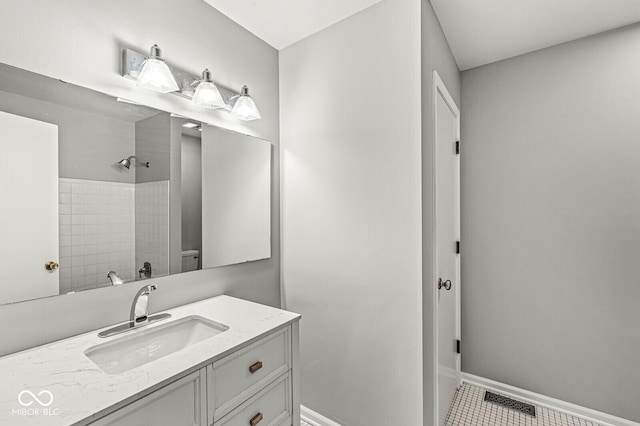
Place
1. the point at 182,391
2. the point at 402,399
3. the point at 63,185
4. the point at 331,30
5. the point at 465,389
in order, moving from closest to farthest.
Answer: the point at 182,391 → the point at 63,185 → the point at 402,399 → the point at 331,30 → the point at 465,389

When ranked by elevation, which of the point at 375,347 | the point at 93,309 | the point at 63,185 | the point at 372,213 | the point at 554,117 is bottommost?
the point at 375,347

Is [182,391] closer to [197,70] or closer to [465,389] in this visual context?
[197,70]

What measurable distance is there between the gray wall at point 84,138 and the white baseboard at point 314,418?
171cm

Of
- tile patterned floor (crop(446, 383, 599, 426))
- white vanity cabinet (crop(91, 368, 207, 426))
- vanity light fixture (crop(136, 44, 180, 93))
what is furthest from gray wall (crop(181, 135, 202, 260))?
tile patterned floor (crop(446, 383, 599, 426))

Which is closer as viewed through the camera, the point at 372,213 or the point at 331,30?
the point at 372,213

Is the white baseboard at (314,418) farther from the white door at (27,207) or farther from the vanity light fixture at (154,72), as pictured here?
the vanity light fixture at (154,72)

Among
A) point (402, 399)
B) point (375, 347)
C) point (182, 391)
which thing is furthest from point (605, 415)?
point (182, 391)

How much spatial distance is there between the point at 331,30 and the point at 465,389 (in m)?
2.74

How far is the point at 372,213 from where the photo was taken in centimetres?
165

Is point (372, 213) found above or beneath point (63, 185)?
beneath

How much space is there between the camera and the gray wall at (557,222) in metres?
1.84

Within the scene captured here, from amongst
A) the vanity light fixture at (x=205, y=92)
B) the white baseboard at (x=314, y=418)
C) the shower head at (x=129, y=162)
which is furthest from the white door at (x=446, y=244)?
the shower head at (x=129, y=162)

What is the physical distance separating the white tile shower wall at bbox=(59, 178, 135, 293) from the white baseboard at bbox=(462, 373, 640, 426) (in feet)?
8.33

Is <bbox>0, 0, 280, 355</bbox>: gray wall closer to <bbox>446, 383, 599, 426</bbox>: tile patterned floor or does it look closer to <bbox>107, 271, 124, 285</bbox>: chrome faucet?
<bbox>107, 271, 124, 285</bbox>: chrome faucet
